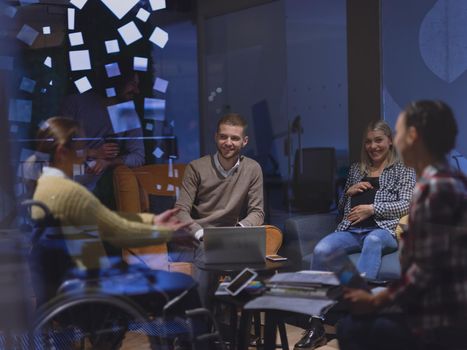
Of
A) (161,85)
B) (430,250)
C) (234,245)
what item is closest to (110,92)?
(234,245)

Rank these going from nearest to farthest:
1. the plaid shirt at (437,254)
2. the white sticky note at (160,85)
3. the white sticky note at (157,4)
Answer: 1. the plaid shirt at (437,254)
2. the white sticky note at (157,4)
3. the white sticky note at (160,85)

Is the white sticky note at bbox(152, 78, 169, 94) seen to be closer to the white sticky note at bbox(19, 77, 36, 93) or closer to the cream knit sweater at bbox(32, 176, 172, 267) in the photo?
the white sticky note at bbox(19, 77, 36, 93)

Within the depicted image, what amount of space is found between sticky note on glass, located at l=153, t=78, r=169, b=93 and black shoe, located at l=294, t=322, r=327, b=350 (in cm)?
173

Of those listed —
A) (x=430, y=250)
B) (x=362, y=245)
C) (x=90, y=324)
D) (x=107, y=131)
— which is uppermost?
(x=107, y=131)

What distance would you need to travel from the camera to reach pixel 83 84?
3.79 metres

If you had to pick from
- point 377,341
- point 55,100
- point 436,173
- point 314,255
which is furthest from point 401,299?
point 314,255

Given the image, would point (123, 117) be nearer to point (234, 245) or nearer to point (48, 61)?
point (48, 61)

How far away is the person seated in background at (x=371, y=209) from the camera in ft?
14.2

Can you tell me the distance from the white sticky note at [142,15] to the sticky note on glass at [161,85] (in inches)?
20.6

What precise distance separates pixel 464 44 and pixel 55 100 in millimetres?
2363

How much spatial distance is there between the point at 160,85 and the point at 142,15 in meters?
0.85

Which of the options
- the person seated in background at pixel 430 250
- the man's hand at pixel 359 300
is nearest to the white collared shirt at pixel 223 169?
the man's hand at pixel 359 300

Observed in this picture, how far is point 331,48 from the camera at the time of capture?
5.75 metres

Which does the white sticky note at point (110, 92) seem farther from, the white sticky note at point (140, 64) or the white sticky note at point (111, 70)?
the white sticky note at point (140, 64)
